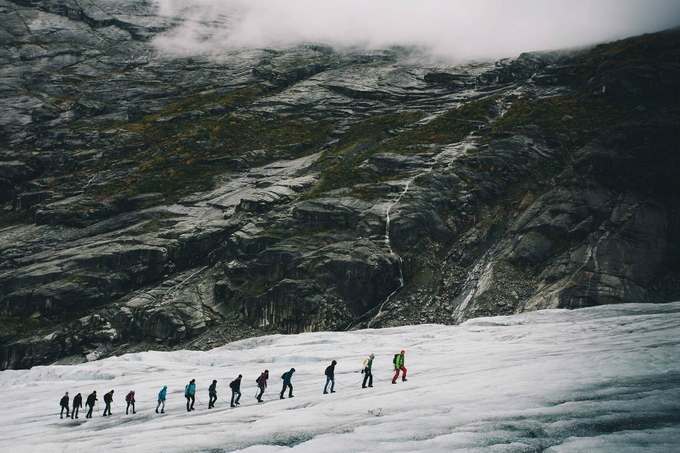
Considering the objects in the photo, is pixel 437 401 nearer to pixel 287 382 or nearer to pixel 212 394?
pixel 287 382

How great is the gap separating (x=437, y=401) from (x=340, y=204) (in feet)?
134

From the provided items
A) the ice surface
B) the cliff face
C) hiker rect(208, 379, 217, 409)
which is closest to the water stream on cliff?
the cliff face

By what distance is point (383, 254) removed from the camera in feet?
157

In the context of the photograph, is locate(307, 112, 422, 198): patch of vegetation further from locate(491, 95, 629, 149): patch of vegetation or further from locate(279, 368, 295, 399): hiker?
locate(279, 368, 295, 399): hiker

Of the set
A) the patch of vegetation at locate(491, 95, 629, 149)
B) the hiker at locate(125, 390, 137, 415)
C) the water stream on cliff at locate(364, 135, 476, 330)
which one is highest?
the patch of vegetation at locate(491, 95, 629, 149)

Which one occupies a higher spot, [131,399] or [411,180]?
[411,180]

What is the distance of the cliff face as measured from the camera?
143ft

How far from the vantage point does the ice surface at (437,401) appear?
12.9 metres

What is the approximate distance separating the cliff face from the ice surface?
36.4 ft

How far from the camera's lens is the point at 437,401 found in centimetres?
1636

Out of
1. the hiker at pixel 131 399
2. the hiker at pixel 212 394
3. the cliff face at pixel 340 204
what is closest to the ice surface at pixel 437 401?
the hiker at pixel 212 394

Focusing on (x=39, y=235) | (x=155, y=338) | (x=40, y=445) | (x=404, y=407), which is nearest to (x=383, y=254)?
(x=155, y=338)

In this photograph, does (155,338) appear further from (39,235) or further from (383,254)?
(39,235)

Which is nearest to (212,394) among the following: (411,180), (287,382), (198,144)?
(287,382)
